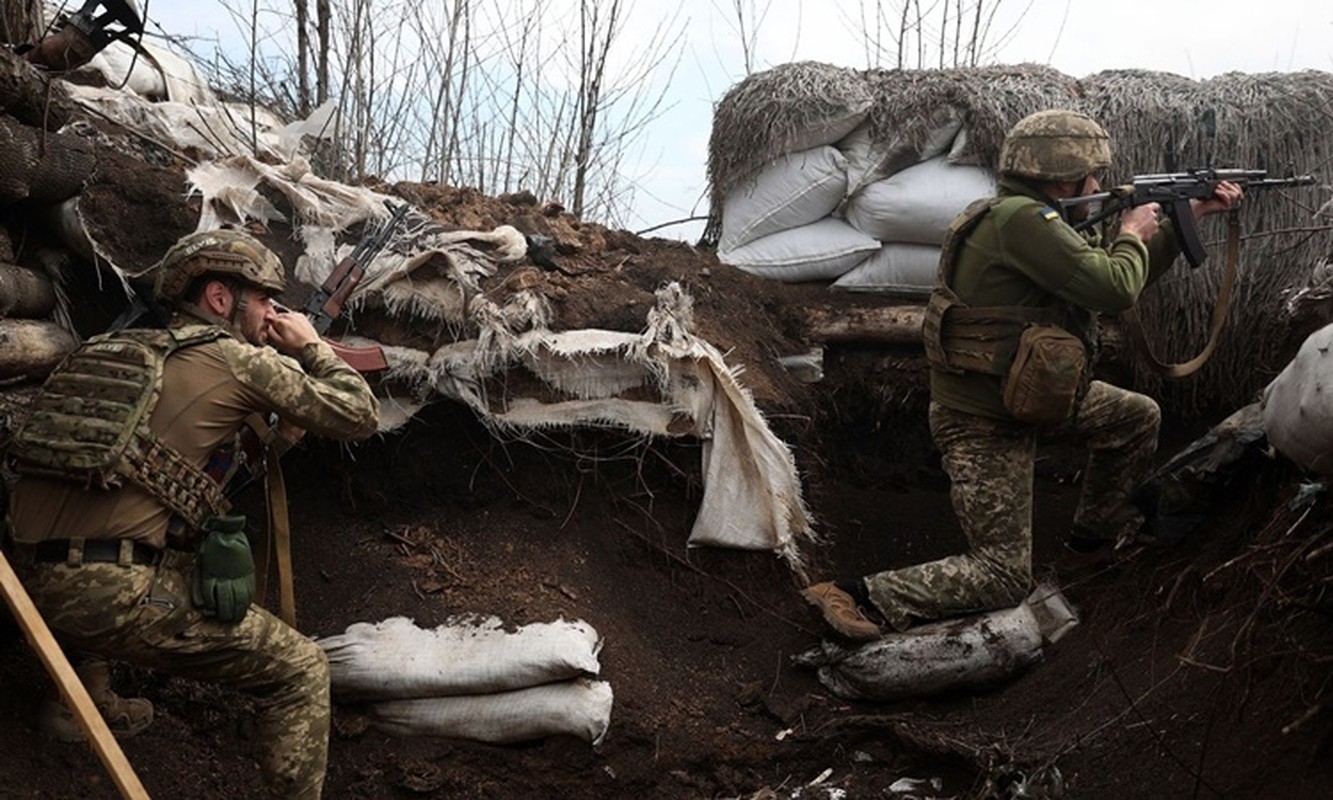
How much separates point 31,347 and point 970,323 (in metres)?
2.99

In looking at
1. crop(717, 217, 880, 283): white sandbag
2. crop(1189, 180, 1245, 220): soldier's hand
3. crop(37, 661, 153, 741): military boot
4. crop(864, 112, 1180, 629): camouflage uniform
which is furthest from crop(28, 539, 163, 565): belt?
crop(1189, 180, 1245, 220): soldier's hand

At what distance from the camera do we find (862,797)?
368 cm

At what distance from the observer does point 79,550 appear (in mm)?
3158

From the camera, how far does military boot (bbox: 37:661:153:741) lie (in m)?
3.45

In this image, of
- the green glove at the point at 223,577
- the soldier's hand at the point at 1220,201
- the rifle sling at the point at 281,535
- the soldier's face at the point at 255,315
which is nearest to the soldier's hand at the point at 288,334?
the soldier's face at the point at 255,315

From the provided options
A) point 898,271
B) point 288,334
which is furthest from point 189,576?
point 898,271

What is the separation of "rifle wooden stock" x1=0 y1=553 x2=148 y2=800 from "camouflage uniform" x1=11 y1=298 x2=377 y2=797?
0.28 meters

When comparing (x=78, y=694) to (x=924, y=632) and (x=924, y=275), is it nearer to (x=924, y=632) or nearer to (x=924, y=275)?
(x=924, y=632)

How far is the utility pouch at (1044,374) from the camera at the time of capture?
13.4 feet

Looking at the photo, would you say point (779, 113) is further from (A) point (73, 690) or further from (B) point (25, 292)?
(A) point (73, 690)

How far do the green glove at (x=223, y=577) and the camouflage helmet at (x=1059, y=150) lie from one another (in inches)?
106

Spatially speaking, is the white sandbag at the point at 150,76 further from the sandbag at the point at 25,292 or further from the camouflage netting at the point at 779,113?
the camouflage netting at the point at 779,113

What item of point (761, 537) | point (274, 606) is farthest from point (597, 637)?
point (274, 606)

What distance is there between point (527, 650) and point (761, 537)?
40.9 inches
